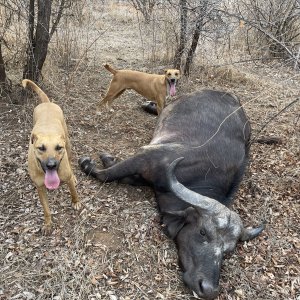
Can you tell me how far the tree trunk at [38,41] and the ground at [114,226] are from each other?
0.35 meters

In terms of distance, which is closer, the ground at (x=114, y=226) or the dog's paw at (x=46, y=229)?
the ground at (x=114, y=226)

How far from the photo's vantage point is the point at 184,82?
7094 mm

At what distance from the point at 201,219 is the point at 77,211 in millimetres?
1238

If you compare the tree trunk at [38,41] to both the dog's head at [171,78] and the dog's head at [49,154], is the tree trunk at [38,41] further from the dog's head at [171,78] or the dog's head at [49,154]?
the dog's head at [49,154]

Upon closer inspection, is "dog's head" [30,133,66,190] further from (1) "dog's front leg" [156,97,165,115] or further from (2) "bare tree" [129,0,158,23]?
(2) "bare tree" [129,0,158,23]

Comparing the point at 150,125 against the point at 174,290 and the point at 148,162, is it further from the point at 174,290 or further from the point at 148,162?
the point at 174,290

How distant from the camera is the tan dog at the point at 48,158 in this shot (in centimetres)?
329

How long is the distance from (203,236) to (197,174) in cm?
92

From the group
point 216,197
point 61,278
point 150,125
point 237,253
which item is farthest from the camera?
point 150,125

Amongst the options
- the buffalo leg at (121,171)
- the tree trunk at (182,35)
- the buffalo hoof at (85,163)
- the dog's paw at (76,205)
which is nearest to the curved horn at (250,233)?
the buffalo leg at (121,171)

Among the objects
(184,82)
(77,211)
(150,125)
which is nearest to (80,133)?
(150,125)

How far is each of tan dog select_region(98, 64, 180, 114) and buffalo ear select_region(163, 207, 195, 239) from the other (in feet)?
7.47

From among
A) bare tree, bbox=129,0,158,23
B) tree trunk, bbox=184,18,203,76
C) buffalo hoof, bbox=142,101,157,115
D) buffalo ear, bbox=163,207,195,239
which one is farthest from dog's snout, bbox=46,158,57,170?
bare tree, bbox=129,0,158,23

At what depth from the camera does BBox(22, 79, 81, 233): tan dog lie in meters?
3.29
